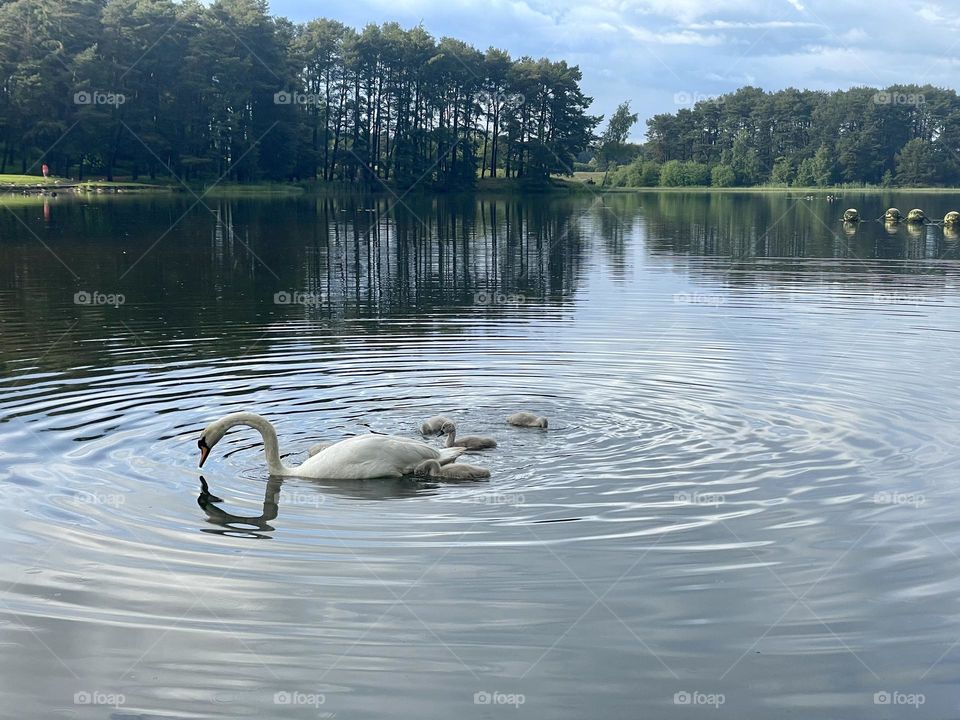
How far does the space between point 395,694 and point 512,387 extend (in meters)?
9.55

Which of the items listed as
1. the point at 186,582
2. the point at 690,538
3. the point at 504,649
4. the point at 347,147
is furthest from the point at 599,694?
the point at 347,147

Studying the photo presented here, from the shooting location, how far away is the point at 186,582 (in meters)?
8.98

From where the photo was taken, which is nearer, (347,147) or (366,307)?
(366,307)

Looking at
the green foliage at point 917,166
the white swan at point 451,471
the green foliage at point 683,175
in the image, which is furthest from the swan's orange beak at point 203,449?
the green foliage at point 917,166

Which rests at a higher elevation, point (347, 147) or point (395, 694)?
point (347, 147)

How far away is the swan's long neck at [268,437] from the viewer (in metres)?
12.1

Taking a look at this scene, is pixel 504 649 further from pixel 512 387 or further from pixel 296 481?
pixel 512 387

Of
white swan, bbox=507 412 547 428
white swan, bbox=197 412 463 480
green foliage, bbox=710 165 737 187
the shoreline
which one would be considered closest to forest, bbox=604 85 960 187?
green foliage, bbox=710 165 737 187

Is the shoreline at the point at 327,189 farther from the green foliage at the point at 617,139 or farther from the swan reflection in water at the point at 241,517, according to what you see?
the swan reflection in water at the point at 241,517

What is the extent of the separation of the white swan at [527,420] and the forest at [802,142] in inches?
5949

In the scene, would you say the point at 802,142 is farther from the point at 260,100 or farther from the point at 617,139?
the point at 260,100

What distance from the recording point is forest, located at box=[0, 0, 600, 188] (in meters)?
100

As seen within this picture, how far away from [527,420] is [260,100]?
107 m

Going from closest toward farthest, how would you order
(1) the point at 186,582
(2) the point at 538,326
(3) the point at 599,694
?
(3) the point at 599,694 → (1) the point at 186,582 → (2) the point at 538,326
